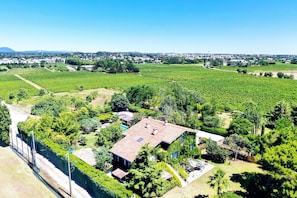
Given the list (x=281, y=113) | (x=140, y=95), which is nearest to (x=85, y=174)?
(x=140, y=95)

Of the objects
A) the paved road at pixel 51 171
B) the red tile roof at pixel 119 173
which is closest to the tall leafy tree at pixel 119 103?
the paved road at pixel 51 171

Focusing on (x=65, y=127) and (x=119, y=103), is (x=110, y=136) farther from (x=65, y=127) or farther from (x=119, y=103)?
(x=119, y=103)

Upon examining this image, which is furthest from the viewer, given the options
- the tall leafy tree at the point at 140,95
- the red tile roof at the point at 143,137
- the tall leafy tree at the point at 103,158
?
the tall leafy tree at the point at 140,95

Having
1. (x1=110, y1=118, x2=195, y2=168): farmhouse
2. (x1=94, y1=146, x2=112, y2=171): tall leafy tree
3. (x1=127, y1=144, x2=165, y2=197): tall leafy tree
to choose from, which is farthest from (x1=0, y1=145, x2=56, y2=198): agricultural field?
(x1=127, y1=144, x2=165, y2=197): tall leafy tree

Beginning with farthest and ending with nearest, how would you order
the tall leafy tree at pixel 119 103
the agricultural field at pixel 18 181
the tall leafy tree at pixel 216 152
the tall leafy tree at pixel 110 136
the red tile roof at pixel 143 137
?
the tall leafy tree at pixel 119 103 → the tall leafy tree at pixel 110 136 → the tall leafy tree at pixel 216 152 → the red tile roof at pixel 143 137 → the agricultural field at pixel 18 181

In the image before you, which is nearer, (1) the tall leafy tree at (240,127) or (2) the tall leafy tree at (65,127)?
(2) the tall leafy tree at (65,127)

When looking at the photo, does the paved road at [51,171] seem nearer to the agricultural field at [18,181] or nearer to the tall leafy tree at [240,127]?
the agricultural field at [18,181]

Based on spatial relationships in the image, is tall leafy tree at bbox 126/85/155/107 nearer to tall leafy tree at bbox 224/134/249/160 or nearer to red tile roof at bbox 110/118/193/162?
red tile roof at bbox 110/118/193/162

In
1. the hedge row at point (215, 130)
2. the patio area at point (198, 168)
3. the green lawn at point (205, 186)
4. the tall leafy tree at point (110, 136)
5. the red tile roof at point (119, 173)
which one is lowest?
the green lawn at point (205, 186)
